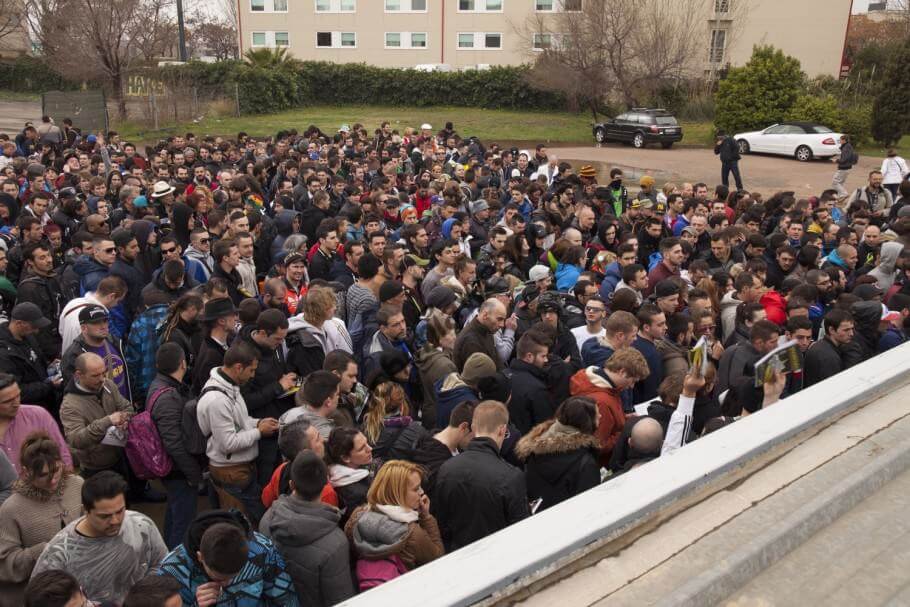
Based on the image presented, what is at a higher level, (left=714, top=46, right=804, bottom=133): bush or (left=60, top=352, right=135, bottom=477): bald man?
(left=714, top=46, right=804, bottom=133): bush

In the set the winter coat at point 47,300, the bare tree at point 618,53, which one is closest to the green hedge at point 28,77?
the bare tree at point 618,53

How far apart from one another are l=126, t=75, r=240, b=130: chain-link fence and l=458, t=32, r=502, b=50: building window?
54.8 feet

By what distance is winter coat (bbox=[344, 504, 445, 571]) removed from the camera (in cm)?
354

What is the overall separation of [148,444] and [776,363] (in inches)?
155

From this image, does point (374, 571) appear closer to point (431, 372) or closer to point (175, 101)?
point (431, 372)

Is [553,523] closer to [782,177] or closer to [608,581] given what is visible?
[608,581]

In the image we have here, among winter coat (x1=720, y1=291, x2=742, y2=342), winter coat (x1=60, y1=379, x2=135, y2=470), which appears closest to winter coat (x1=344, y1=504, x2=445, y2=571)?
winter coat (x1=60, y1=379, x2=135, y2=470)

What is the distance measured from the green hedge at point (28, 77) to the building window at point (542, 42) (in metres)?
26.3

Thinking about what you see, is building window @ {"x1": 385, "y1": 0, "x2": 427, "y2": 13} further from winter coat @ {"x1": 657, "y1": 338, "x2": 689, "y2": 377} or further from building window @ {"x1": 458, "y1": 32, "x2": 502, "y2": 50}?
winter coat @ {"x1": 657, "y1": 338, "x2": 689, "y2": 377}

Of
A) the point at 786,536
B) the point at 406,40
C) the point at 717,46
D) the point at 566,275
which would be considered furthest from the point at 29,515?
the point at 406,40

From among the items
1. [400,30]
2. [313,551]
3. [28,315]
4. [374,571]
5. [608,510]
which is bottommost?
[374,571]

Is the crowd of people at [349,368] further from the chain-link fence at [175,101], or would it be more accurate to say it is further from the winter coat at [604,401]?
the chain-link fence at [175,101]

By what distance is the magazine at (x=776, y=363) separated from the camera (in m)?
4.48

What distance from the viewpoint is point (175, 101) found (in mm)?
31672
